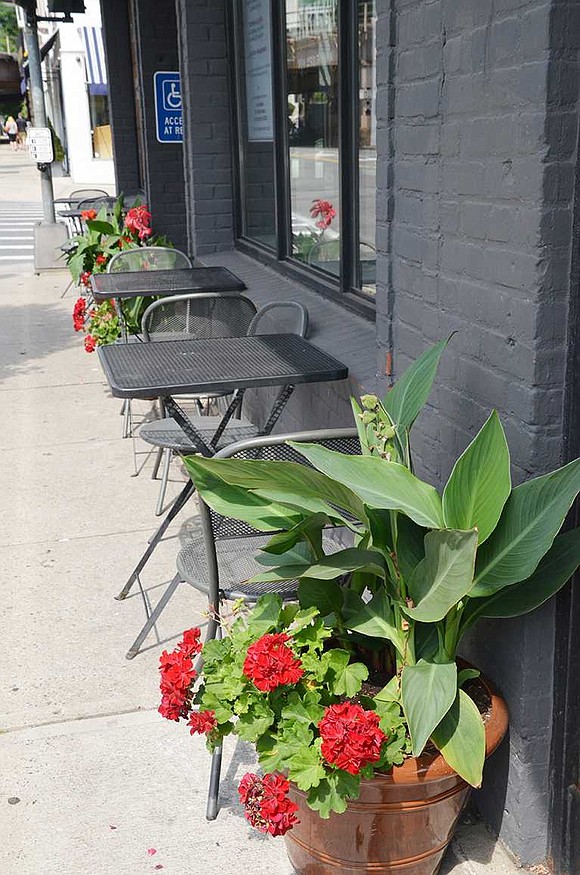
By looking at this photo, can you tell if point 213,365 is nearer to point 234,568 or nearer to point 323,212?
point 234,568

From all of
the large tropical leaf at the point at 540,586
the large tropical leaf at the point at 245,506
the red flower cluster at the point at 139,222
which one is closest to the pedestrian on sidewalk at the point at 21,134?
the red flower cluster at the point at 139,222

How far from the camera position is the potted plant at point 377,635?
77.3 inches

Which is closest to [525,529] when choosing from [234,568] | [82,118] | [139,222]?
[234,568]

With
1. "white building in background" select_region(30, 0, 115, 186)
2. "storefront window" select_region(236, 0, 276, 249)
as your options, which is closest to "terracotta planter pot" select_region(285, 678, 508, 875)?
"storefront window" select_region(236, 0, 276, 249)

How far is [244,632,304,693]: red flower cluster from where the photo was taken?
2.00 m

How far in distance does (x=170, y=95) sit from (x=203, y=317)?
166 inches

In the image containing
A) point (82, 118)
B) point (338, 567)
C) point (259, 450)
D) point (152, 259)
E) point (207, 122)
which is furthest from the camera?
point (82, 118)

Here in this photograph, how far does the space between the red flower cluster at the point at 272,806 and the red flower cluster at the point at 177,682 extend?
A: 258mm

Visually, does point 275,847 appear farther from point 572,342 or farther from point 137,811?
point 572,342

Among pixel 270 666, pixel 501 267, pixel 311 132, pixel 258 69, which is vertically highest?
pixel 258 69

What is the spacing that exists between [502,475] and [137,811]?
4.46 feet

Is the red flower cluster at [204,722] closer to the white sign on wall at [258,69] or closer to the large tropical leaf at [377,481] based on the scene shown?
the large tropical leaf at [377,481]

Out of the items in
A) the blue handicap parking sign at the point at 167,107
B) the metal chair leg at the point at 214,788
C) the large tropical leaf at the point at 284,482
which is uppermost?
the blue handicap parking sign at the point at 167,107

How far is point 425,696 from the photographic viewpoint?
6.63 feet
